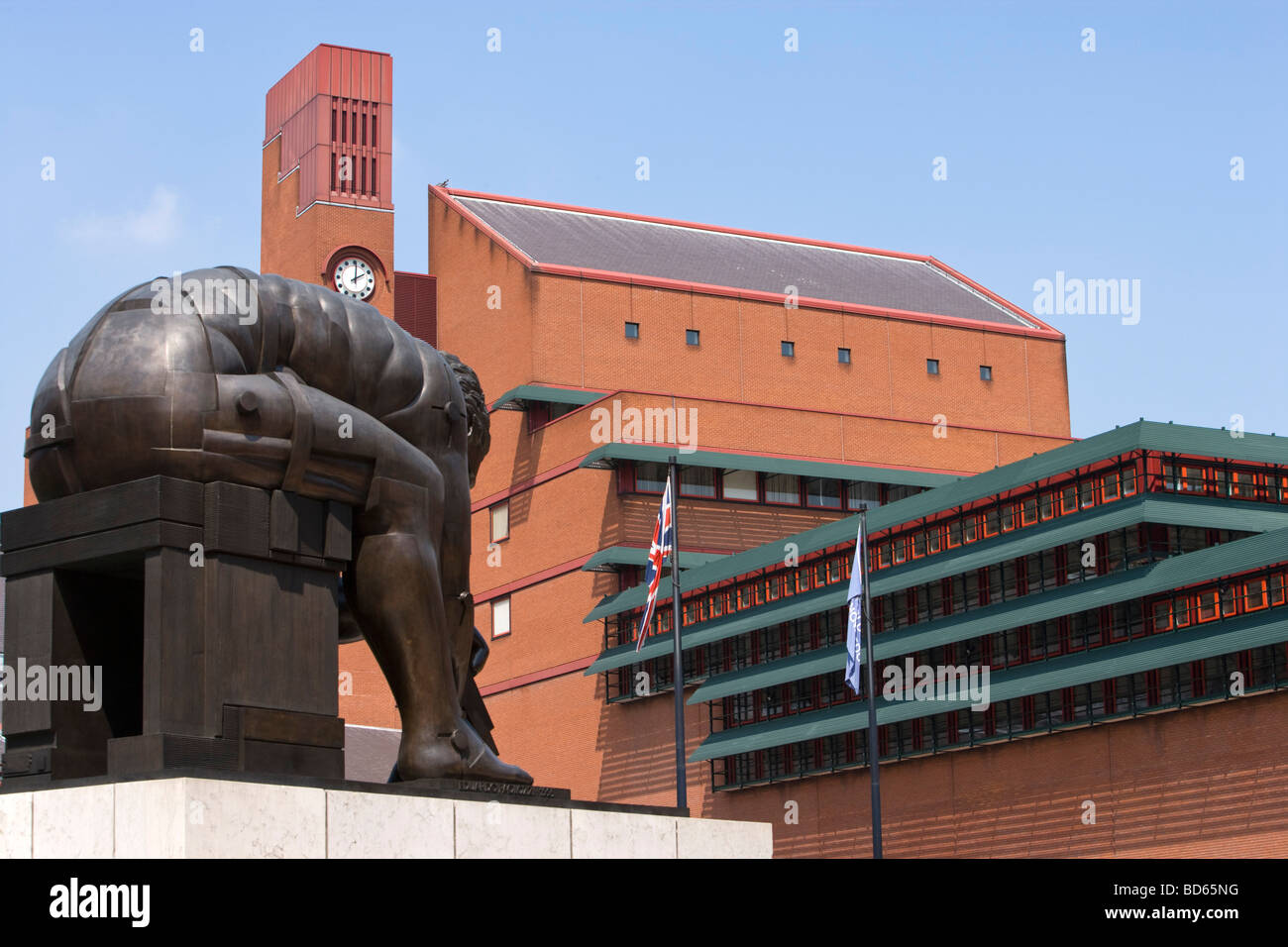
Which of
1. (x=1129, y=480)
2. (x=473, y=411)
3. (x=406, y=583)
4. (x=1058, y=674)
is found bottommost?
(x=406, y=583)

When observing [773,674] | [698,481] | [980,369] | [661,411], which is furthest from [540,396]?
[980,369]

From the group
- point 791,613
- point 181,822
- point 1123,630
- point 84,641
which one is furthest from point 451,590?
point 791,613

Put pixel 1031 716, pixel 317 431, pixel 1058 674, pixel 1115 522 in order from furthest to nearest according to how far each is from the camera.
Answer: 1. pixel 1031 716
2. pixel 1058 674
3. pixel 1115 522
4. pixel 317 431

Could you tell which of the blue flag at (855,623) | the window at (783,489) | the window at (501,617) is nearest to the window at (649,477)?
the window at (783,489)

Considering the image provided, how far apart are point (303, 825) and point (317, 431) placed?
6.29 ft

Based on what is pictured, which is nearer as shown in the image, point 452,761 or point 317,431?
point 317,431

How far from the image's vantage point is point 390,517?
9.33 metres

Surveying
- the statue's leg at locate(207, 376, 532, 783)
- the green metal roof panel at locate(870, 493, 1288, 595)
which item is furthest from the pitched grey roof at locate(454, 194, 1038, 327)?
the statue's leg at locate(207, 376, 532, 783)

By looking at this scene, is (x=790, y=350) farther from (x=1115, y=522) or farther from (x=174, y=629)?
(x=174, y=629)

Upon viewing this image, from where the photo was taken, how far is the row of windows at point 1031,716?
35.9 meters

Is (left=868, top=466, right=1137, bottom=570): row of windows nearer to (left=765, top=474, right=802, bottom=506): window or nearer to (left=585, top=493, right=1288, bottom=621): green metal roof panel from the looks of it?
(left=585, top=493, right=1288, bottom=621): green metal roof panel

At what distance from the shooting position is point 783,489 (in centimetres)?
5997
